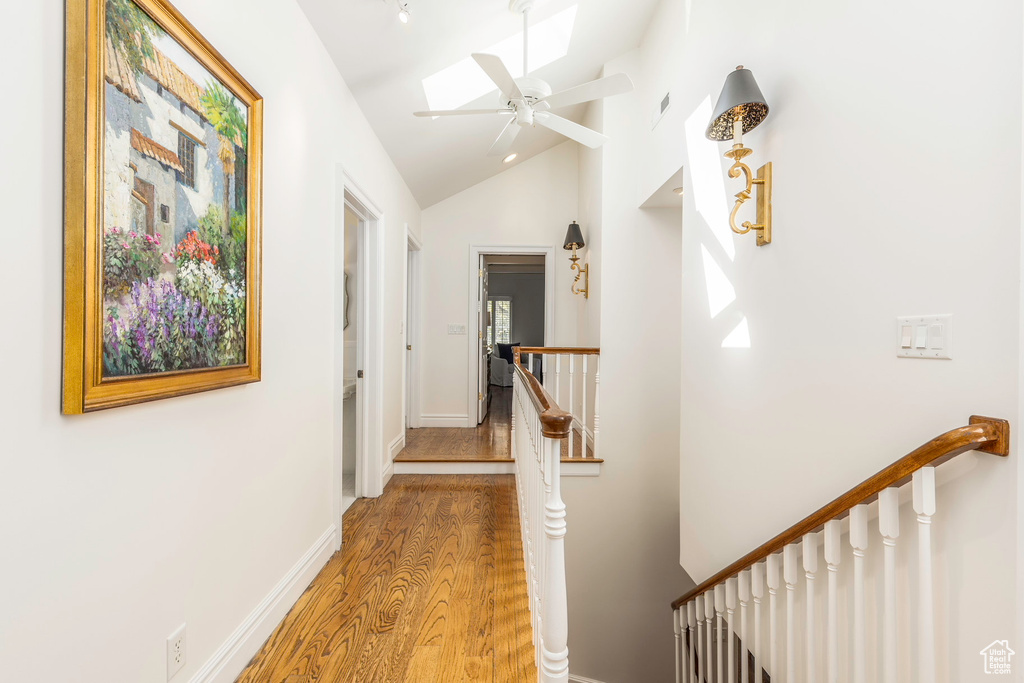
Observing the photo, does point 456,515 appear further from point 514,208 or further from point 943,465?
point 514,208

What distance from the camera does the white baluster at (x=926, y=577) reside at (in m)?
1.04

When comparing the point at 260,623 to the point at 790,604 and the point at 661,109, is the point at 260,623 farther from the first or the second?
the point at 661,109

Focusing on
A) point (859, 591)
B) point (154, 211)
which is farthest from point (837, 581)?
point (154, 211)

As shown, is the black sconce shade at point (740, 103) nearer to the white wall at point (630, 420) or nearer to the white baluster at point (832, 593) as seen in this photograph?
the white baluster at point (832, 593)

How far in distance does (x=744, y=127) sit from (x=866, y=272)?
3.04 feet

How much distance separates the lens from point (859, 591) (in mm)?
1247

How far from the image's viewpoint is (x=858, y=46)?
1399mm

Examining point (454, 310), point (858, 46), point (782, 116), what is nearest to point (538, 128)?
point (454, 310)

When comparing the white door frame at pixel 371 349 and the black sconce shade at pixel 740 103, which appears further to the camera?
the white door frame at pixel 371 349

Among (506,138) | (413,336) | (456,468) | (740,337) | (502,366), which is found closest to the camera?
(740,337)

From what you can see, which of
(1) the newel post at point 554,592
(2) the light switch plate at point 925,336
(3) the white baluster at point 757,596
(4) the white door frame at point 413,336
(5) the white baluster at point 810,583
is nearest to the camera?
(2) the light switch plate at point 925,336

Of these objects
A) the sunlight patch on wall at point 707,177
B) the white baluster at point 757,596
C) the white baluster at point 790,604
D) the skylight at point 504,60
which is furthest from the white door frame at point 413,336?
the white baluster at point 790,604

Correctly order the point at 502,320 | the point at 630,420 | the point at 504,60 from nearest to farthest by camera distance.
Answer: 1. the point at 504,60
2. the point at 630,420
3. the point at 502,320

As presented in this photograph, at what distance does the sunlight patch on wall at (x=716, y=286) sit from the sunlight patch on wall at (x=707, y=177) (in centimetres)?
12
